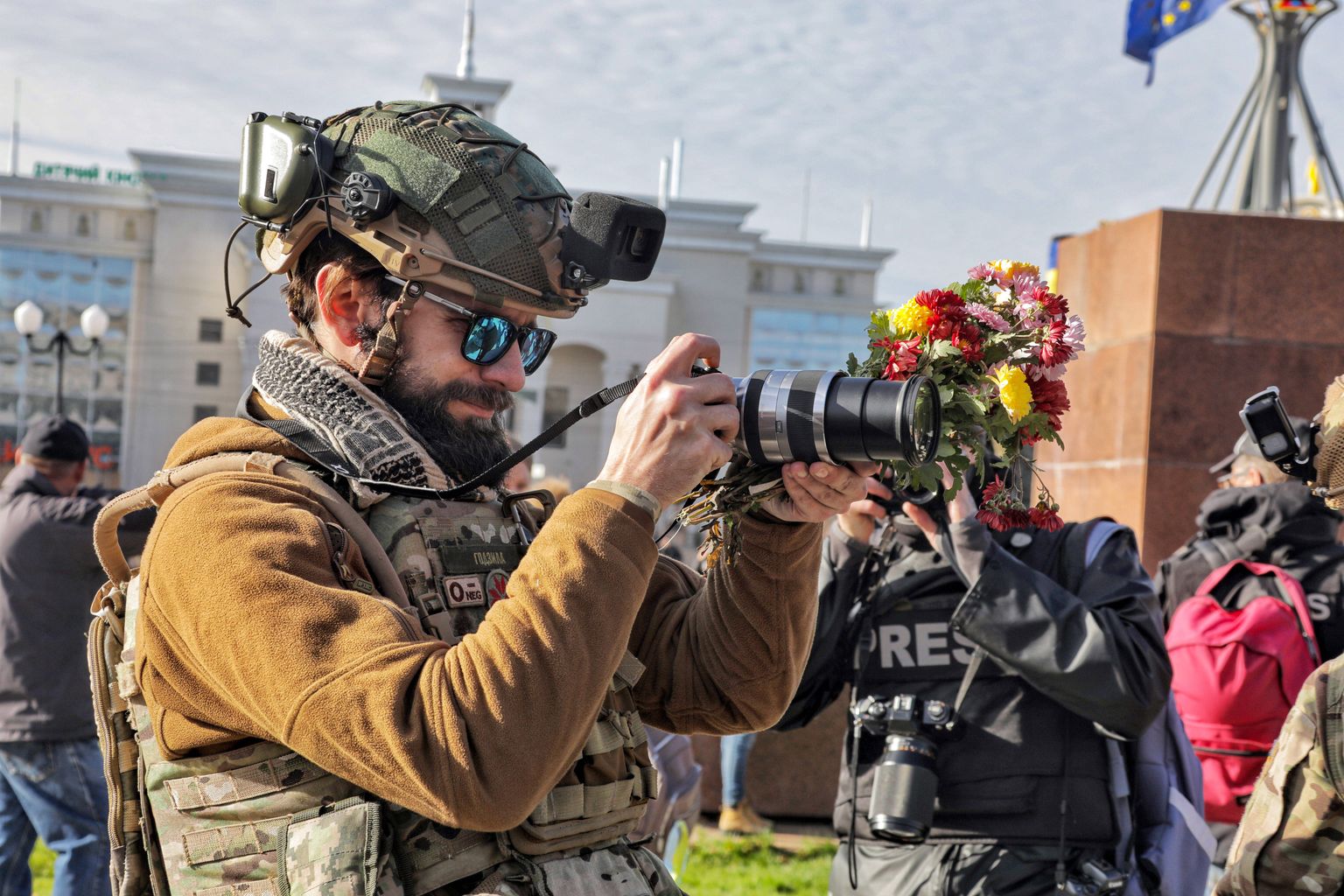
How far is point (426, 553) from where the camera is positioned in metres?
2.11

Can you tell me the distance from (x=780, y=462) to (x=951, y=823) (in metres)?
1.86

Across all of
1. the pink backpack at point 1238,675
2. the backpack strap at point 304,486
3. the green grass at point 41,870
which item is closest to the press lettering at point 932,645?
the pink backpack at point 1238,675

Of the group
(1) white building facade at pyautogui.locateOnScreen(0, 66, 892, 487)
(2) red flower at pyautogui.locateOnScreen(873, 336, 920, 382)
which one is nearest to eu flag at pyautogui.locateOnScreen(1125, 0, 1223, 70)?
(2) red flower at pyautogui.locateOnScreen(873, 336, 920, 382)

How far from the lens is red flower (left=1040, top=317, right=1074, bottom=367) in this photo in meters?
2.48

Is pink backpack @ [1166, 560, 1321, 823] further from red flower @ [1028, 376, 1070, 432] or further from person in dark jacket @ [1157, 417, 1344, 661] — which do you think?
red flower @ [1028, 376, 1070, 432]

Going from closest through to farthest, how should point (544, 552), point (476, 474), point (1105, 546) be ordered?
point (544, 552)
point (476, 474)
point (1105, 546)

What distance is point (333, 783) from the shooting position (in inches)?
74.7

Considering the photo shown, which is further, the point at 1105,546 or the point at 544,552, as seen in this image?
the point at 1105,546

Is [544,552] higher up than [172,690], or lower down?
higher up

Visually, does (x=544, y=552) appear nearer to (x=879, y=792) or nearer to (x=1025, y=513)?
(x=1025, y=513)

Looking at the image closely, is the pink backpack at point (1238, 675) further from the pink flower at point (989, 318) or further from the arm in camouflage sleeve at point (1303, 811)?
the pink flower at point (989, 318)

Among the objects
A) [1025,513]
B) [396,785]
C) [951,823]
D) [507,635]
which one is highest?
[1025,513]

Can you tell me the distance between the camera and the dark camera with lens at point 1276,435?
2.80 m

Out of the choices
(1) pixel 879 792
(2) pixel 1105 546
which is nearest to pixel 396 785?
(1) pixel 879 792
